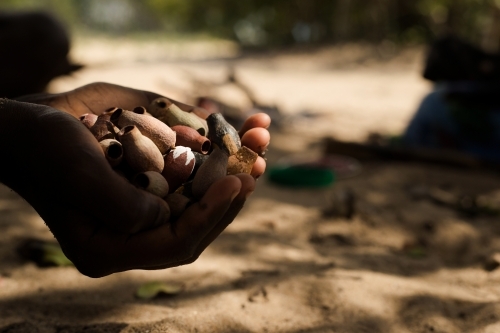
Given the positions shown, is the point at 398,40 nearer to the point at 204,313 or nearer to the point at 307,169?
the point at 307,169

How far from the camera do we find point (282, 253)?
243 centimetres

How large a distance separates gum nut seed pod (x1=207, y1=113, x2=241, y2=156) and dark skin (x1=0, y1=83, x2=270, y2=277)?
0.30 meters

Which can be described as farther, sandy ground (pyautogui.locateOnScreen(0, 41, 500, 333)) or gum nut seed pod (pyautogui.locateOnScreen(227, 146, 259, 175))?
sandy ground (pyautogui.locateOnScreen(0, 41, 500, 333))

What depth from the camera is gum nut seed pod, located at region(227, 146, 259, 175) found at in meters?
1.60

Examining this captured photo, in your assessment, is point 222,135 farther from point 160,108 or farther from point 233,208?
point 233,208

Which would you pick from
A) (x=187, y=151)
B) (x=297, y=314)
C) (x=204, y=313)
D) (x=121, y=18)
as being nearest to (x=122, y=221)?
(x=187, y=151)

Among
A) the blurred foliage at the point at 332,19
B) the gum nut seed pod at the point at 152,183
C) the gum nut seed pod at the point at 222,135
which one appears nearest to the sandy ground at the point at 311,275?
the gum nut seed pod at the point at 152,183

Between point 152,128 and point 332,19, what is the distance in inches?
643

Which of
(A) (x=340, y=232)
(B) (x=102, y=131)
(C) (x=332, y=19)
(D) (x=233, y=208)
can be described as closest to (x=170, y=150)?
(B) (x=102, y=131)

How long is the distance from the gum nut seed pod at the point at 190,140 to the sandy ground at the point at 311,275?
53cm

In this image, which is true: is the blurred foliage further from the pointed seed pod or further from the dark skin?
the dark skin

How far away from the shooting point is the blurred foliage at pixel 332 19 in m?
13.8

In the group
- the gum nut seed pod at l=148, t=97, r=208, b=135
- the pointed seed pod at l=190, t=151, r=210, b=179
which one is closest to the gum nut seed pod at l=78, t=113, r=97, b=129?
the gum nut seed pod at l=148, t=97, r=208, b=135

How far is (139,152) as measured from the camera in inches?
59.6
